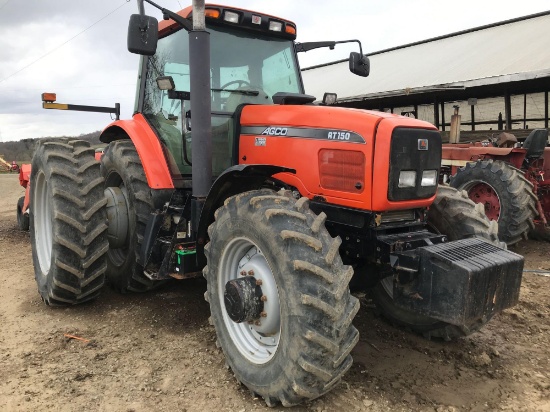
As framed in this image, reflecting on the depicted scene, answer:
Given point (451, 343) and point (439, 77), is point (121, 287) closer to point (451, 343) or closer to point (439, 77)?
point (451, 343)

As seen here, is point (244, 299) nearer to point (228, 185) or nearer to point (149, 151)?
point (228, 185)

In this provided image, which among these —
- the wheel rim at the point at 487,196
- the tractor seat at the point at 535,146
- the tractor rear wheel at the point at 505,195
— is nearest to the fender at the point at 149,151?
the tractor rear wheel at the point at 505,195

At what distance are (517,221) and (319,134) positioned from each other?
15.5 ft

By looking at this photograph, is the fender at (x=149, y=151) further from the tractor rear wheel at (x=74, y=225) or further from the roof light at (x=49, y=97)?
the roof light at (x=49, y=97)

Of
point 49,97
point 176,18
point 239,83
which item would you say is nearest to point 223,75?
point 239,83

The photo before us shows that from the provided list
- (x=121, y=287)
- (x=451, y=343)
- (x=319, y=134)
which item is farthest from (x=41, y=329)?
(x=451, y=343)

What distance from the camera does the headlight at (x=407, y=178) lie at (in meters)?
2.95

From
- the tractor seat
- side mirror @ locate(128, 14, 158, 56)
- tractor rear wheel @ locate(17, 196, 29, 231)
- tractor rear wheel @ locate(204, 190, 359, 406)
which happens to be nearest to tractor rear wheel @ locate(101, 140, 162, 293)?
tractor rear wheel @ locate(204, 190, 359, 406)

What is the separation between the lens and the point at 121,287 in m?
4.61

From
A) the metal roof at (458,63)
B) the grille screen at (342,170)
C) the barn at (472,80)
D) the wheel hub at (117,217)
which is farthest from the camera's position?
the barn at (472,80)

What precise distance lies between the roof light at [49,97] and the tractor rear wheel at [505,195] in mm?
6009

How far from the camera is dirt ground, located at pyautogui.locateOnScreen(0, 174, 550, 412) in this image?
2859 millimetres

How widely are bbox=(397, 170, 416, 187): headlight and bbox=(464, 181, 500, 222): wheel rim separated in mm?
4598

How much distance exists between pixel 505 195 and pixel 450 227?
12.6 ft
